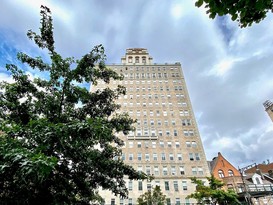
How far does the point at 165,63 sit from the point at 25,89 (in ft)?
180

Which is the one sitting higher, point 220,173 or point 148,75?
point 148,75

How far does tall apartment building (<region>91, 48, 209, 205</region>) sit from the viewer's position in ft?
127

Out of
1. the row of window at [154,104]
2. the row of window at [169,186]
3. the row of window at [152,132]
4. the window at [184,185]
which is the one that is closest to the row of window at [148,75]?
the row of window at [154,104]

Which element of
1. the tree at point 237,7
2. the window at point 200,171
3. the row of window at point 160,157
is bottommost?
the tree at point 237,7

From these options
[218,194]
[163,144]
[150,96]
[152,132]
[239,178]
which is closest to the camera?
[218,194]

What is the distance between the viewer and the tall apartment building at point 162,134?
3884 cm

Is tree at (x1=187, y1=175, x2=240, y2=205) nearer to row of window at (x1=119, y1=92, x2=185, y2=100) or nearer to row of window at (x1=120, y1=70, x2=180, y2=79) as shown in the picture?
row of window at (x1=119, y1=92, x2=185, y2=100)

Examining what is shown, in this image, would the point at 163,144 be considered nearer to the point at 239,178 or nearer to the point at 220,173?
the point at 220,173

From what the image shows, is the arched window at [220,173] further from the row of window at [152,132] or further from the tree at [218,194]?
the tree at [218,194]

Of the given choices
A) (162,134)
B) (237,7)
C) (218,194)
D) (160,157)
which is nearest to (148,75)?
(162,134)

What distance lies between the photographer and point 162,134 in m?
46.0

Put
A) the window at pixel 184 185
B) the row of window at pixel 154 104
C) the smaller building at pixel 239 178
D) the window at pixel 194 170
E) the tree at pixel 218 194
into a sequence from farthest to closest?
the row of window at pixel 154 104 < the window at pixel 194 170 < the window at pixel 184 185 < the smaller building at pixel 239 178 < the tree at pixel 218 194

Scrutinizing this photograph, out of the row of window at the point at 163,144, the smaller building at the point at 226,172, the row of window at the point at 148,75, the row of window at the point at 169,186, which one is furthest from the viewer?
the row of window at the point at 148,75

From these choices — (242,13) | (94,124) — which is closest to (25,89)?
(94,124)
